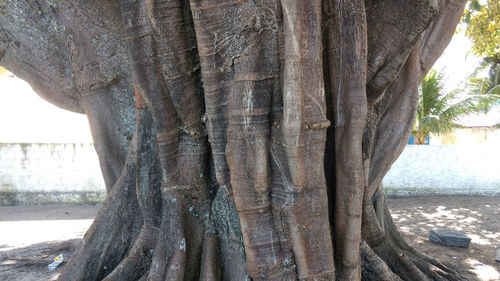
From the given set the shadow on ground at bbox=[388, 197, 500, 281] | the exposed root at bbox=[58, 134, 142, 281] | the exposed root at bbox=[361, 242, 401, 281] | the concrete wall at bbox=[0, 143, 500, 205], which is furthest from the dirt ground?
the exposed root at bbox=[361, 242, 401, 281]

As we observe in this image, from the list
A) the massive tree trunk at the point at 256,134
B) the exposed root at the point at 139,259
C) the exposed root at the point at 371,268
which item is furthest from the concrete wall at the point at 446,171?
the exposed root at the point at 139,259

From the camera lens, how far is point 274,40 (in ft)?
7.13

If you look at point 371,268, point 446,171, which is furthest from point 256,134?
point 446,171

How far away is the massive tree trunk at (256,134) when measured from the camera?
2143mm

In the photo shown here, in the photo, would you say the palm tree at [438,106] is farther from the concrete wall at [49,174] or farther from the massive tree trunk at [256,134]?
the concrete wall at [49,174]

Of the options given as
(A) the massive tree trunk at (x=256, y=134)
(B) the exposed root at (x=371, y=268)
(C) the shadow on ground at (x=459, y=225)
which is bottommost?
(C) the shadow on ground at (x=459, y=225)

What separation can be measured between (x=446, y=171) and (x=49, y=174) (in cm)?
875

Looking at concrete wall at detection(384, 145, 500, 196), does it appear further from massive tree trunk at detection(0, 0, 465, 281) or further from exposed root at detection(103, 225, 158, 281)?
exposed root at detection(103, 225, 158, 281)

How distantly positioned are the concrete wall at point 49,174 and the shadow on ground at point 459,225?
20.0ft

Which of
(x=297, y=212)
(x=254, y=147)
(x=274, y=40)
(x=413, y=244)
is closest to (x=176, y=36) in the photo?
(x=274, y=40)

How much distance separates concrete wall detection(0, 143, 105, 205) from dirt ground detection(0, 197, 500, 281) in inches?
11.6

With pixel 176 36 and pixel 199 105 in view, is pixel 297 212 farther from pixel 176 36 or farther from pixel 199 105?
pixel 176 36

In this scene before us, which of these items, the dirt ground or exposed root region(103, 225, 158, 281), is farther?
the dirt ground

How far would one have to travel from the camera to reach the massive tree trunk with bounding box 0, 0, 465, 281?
2.14 metres
